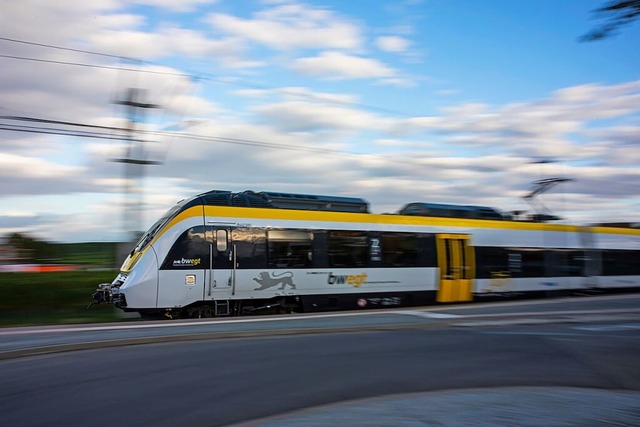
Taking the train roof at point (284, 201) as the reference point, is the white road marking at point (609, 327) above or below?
below

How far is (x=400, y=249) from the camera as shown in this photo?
67.0 ft

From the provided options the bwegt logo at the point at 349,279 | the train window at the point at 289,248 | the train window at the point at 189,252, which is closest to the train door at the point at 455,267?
the bwegt logo at the point at 349,279

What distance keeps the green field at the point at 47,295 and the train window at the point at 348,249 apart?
8.33 meters

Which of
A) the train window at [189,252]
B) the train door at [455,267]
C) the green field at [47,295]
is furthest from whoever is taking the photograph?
the green field at [47,295]

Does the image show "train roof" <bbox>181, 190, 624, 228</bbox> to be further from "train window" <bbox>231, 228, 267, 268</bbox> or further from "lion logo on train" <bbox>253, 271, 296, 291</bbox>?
"lion logo on train" <bbox>253, 271, 296, 291</bbox>

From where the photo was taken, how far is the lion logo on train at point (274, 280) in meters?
17.4

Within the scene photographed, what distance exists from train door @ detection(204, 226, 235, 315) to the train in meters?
0.03

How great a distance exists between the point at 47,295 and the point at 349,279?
41.3ft

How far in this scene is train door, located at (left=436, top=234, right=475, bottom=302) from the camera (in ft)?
70.9

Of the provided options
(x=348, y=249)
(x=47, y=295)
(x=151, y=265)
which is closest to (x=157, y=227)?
(x=151, y=265)

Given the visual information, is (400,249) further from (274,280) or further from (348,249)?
(274,280)

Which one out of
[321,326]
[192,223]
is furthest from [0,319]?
[321,326]

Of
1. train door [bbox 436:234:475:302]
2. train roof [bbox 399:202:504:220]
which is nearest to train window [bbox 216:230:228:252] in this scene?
train roof [bbox 399:202:504:220]

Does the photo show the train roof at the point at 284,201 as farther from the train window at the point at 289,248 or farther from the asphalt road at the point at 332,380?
the asphalt road at the point at 332,380
